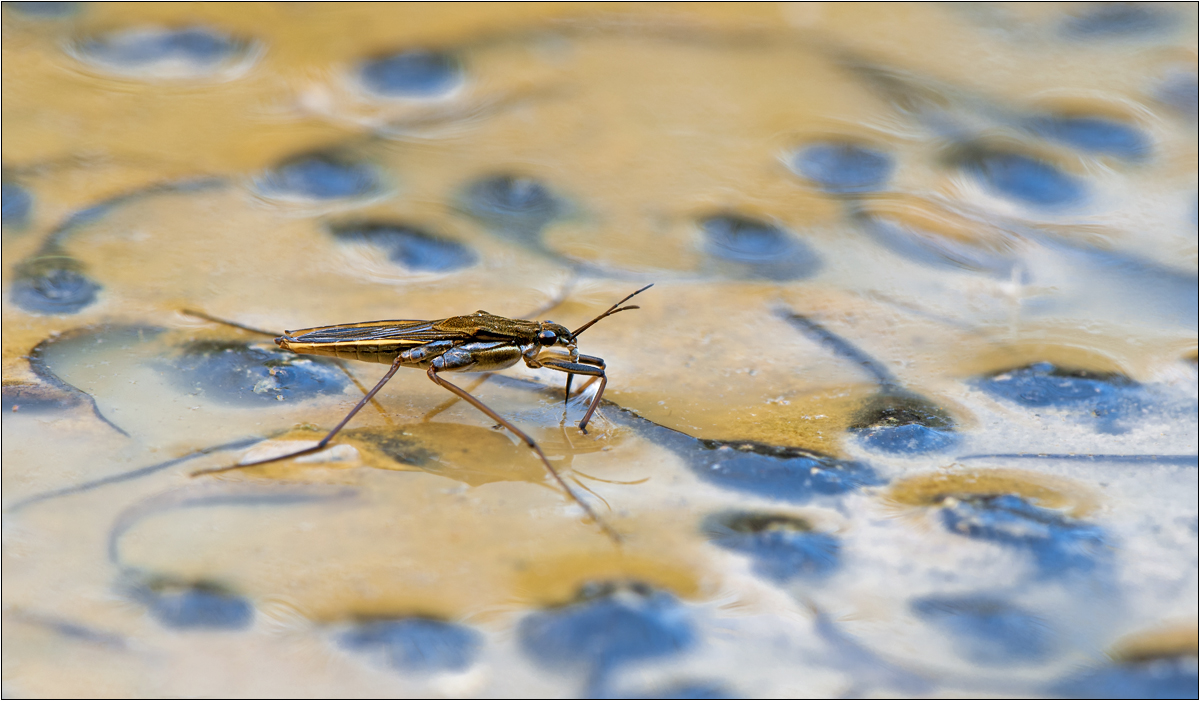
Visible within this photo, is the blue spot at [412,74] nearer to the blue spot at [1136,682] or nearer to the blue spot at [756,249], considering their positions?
the blue spot at [756,249]

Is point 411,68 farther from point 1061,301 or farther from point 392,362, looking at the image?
point 1061,301

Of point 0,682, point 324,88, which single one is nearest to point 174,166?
point 324,88

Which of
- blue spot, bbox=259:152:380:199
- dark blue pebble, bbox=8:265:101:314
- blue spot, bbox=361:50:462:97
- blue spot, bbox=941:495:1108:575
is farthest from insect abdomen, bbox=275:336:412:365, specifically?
blue spot, bbox=361:50:462:97

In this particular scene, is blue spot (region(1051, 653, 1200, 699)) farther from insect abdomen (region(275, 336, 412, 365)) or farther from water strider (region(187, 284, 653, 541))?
insect abdomen (region(275, 336, 412, 365))

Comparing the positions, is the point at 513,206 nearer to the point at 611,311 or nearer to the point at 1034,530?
the point at 611,311

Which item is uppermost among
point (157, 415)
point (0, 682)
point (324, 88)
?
point (324, 88)

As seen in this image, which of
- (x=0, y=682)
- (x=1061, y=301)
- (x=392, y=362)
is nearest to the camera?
(x=0, y=682)
